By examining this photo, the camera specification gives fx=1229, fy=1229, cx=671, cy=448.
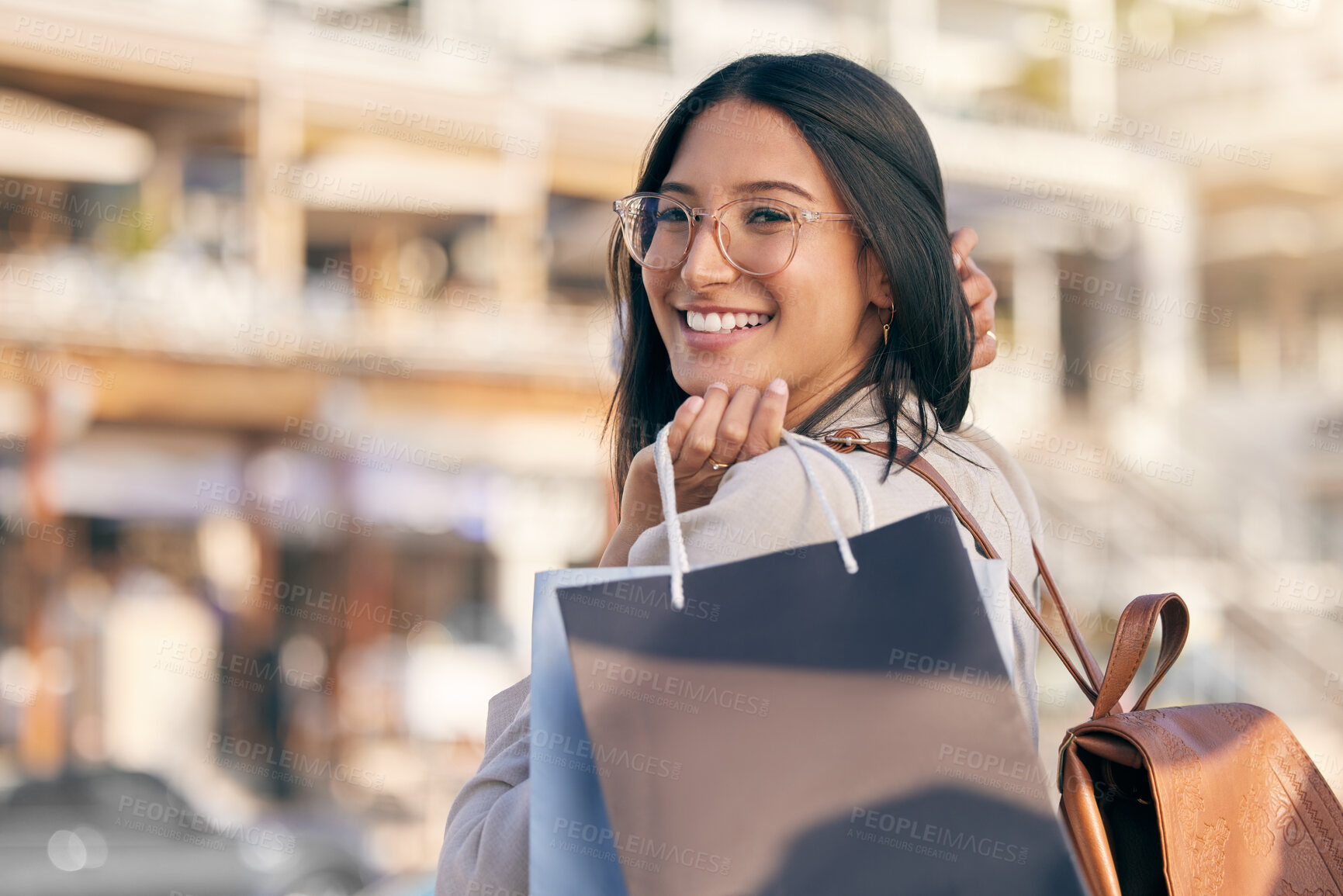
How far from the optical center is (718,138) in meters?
1.41

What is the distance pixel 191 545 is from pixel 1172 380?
41.1ft

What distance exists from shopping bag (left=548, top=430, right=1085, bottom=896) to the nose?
424 millimetres

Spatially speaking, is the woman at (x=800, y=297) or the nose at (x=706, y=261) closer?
the woman at (x=800, y=297)

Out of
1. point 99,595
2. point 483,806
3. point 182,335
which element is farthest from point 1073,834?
point 99,595

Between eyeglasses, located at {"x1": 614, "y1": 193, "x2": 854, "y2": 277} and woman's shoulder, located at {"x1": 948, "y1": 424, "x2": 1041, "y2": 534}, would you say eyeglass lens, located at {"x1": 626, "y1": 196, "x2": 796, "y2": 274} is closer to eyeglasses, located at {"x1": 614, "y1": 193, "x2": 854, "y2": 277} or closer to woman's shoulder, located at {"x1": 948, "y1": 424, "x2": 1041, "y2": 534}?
eyeglasses, located at {"x1": 614, "y1": 193, "x2": 854, "y2": 277}

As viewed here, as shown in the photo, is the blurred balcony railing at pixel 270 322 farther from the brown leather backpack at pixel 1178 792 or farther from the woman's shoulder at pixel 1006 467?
the brown leather backpack at pixel 1178 792

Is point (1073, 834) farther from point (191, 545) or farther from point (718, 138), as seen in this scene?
point (191, 545)

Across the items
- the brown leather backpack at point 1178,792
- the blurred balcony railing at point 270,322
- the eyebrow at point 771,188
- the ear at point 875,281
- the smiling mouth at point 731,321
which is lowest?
the brown leather backpack at point 1178,792

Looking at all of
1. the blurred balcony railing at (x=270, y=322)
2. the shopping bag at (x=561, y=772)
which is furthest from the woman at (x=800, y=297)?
the blurred balcony railing at (x=270, y=322)

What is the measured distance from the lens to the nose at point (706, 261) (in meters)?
1.40

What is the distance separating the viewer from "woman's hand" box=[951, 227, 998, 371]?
1687 mm

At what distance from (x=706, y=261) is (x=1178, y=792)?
2.41 ft

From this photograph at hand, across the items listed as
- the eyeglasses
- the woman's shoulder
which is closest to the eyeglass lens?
the eyeglasses

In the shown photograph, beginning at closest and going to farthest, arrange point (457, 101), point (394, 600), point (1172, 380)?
point (457, 101) → point (394, 600) → point (1172, 380)
